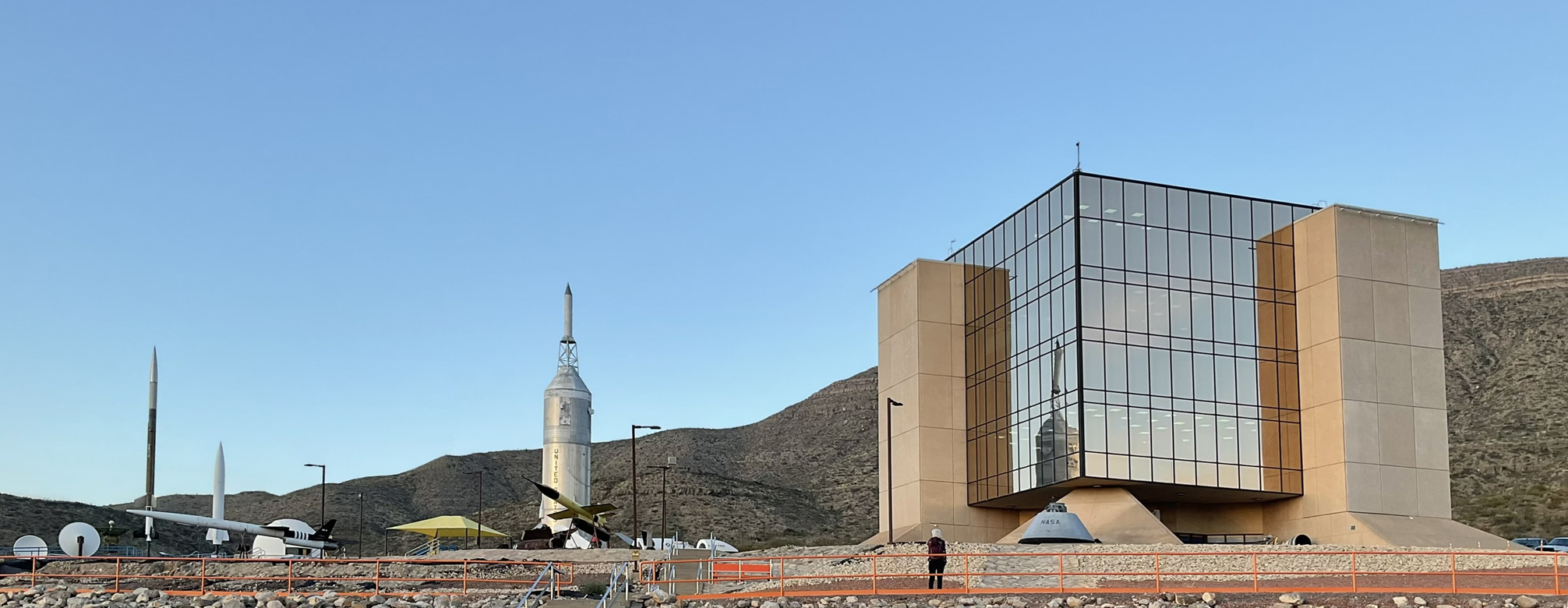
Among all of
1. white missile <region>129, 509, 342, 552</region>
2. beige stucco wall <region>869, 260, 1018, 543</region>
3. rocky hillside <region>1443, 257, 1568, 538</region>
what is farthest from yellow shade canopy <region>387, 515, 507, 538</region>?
rocky hillside <region>1443, 257, 1568, 538</region>

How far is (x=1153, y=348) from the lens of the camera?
188 feet

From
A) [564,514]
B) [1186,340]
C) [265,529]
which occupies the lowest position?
[265,529]

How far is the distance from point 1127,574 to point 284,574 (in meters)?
31.6

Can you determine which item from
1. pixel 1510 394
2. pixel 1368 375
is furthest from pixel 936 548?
pixel 1510 394

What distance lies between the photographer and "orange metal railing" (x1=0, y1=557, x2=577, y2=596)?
3997 cm

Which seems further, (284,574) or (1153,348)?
(1153,348)

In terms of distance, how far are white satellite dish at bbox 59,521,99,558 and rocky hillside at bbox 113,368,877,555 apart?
36.9 m

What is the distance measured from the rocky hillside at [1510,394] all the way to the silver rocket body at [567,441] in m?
43.6

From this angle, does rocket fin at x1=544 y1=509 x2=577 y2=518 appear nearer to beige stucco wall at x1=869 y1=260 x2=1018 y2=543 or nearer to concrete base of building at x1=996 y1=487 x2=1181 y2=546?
beige stucco wall at x1=869 y1=260 x2=1018 y2=543

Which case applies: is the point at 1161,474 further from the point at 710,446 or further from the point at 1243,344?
the point at 710,446

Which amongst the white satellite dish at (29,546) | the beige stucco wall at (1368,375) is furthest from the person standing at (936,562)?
the white satellite dish at (29,546)

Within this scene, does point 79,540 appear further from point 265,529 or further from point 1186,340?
point 1186,340

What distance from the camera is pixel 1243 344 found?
58.8 metres

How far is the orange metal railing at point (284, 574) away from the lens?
1574 inches
